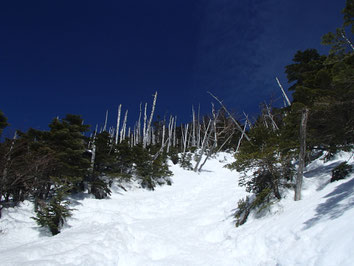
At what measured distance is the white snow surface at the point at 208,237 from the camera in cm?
405

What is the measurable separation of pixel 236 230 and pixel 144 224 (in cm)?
396

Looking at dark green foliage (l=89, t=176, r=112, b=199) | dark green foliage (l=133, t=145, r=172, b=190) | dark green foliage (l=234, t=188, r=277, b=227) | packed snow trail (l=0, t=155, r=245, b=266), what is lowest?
packed snow trail (l=0, t=155, r=245, b=266)

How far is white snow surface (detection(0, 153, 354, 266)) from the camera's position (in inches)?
159

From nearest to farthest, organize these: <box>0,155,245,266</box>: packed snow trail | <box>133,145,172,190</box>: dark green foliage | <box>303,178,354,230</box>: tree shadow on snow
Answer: <box>303,178,354,230</box>: tree shadow on snow
<box>0,155,245,266</box>: packed snow trail
<box>133,145,172,190</box>: dark green foliage

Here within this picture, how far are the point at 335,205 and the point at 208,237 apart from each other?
13.3 ft

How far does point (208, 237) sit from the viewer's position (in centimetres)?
705

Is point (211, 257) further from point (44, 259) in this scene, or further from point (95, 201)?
point (95, 201)

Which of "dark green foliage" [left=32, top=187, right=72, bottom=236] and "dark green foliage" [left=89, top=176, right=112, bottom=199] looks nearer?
"dark green foliage" [left=32, top=187, right=72, bottom=236]

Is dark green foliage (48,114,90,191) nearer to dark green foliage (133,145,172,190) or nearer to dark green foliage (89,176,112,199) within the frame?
→ dark green foliage (89,176,112,199)

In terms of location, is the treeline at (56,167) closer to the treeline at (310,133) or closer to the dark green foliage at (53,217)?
the dark green foliage at (53,217)

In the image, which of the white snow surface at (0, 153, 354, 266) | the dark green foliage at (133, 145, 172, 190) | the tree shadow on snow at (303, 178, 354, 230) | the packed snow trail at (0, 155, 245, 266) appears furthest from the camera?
the dark green foliage at (133, 145, 172, 190)

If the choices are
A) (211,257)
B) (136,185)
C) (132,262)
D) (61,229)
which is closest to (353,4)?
(211,257)

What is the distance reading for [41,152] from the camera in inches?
357

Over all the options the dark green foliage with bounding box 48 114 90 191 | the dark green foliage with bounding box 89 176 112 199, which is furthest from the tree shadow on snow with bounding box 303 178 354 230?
the dark green foliage with bounding box 89 176 112 199
